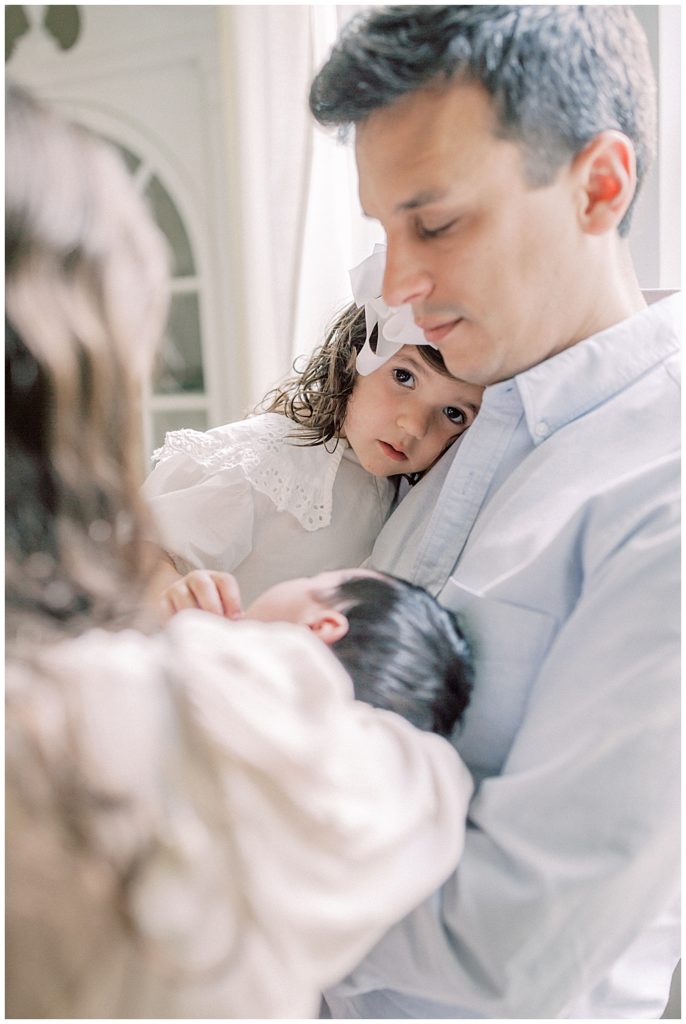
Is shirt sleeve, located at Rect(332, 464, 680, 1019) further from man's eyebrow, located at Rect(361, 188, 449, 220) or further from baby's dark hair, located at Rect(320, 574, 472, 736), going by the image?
man's eyebrow, located at Rect(361, 188, 449, 220)

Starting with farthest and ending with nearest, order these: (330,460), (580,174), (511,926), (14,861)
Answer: (330,460)
(580,174)
(511,926)
(14,861)

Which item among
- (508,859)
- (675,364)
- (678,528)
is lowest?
(508,859)

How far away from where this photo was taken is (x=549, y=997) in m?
0.63

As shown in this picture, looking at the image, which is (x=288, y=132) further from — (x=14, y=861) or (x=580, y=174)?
(x=14, y=861)

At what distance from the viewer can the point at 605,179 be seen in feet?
2.38

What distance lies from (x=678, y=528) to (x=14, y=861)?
0.47 metres

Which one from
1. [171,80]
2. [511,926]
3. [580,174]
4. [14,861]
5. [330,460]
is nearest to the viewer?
[14,861]

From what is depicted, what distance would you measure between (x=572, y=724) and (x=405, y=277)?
0.38 meters

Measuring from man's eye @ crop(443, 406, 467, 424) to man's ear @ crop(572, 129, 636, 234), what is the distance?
0.23m

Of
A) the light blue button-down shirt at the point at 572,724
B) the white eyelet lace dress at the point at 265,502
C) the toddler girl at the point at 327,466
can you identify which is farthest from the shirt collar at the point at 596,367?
the white eyelet lace dress at the point at 265,502

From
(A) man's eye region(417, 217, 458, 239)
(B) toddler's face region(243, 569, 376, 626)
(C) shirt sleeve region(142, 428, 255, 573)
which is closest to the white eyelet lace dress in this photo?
(C) shirt sleeve region(142, 428, 255, 573)

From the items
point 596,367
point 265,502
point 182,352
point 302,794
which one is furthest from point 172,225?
point 302,794

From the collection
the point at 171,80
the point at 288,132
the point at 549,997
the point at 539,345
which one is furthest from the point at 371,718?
the point at 171,80

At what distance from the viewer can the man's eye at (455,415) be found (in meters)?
0.91
